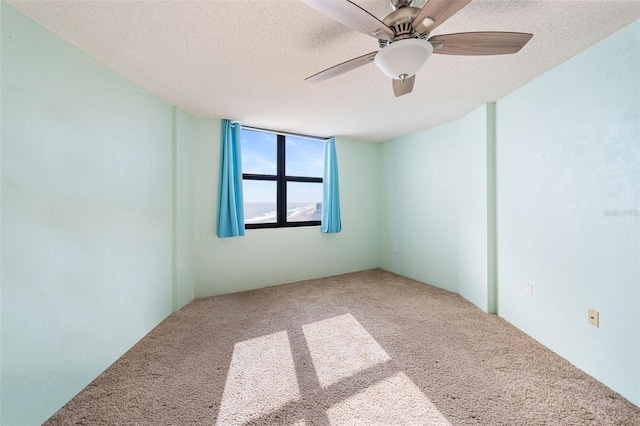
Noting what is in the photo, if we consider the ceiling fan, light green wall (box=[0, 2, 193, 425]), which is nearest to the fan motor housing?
the ceiling fan

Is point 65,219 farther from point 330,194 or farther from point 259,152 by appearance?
point 330,194

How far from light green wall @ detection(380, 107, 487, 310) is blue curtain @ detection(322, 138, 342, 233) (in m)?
0.92

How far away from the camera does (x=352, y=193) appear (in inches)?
153

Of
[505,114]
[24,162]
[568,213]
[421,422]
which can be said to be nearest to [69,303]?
[24,162]

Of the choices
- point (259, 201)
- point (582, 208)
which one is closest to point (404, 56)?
point (582, 208)

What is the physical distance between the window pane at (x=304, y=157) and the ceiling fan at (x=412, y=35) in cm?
232

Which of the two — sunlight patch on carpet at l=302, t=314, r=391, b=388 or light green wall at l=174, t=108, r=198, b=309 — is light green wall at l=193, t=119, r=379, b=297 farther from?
sunlight patch on carpet at l=302, t=314, r=391, b=388

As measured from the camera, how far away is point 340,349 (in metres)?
1.84

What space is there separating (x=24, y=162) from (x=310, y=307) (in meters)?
2.34

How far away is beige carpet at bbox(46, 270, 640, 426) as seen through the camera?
4.14 feet

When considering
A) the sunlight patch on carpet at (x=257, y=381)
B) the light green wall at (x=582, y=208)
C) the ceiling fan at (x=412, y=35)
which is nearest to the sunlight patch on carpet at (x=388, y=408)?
the sunlight patch on carpet at (x=257, y=381)

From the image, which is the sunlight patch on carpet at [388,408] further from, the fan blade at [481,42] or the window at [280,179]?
the window at [280,179]

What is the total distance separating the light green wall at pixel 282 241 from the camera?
287cm

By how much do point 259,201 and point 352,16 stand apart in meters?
2.58
